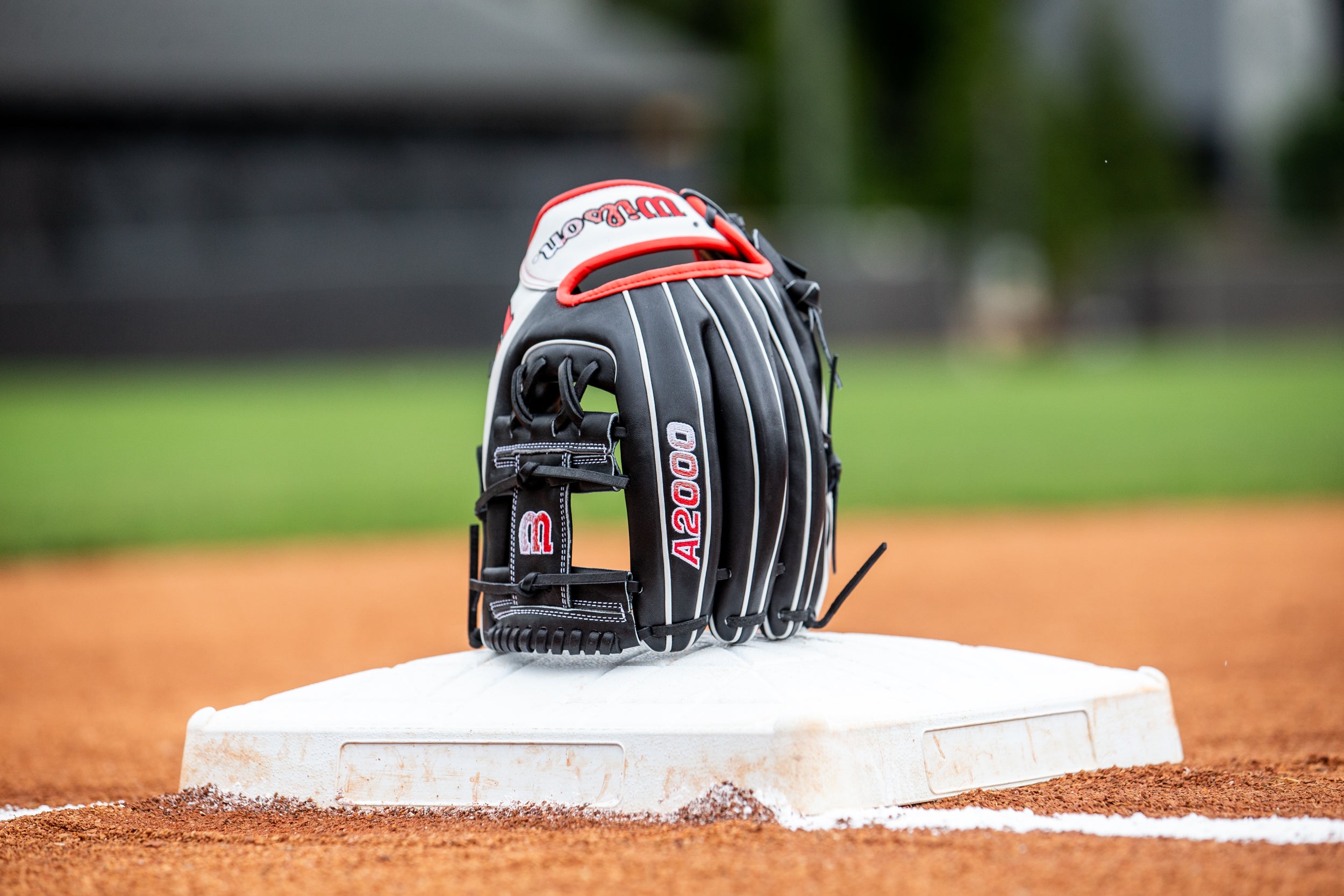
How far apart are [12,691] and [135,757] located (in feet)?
3.89

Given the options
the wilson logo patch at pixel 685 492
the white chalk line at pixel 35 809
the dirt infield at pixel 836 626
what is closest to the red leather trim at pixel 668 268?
the wilson logo patch at pixel 685 492

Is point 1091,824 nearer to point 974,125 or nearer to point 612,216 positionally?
Answer: point 612,216

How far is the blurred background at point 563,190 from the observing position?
10086 mm

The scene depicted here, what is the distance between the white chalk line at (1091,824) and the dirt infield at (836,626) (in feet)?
0.15

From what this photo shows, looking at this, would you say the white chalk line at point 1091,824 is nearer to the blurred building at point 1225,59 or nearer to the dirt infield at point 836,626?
the dirt infield at point 836,626

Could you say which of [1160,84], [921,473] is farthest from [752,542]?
[1160,84]

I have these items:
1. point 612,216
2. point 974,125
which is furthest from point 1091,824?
point 974,125

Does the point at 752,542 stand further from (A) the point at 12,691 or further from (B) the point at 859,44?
(B) the point at 859,44

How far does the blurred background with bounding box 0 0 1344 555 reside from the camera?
33.1ft

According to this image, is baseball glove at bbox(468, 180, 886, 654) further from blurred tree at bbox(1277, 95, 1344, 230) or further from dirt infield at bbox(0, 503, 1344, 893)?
blurred tree at bbox(1277, 95, 1344, 230)

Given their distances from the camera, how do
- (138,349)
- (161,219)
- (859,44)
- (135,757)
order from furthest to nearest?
(859,44) → (161,219) → (138,349) → (135,757)

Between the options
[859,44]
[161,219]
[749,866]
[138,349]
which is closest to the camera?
[749,866]

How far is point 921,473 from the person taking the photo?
365 inches

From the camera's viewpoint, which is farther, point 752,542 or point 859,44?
point 859,44
